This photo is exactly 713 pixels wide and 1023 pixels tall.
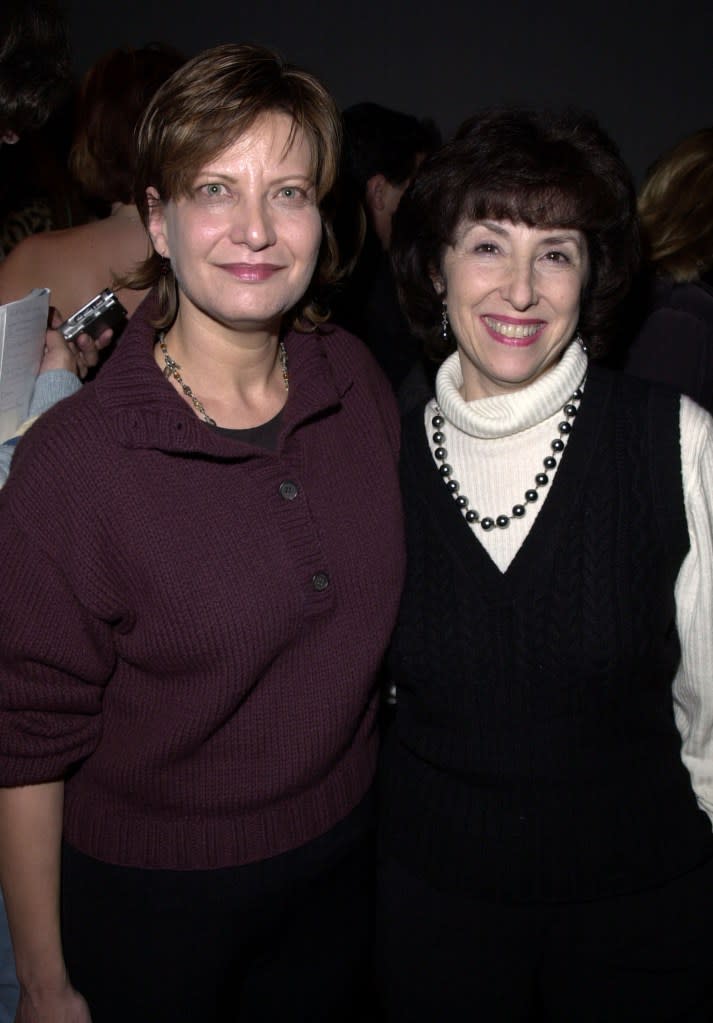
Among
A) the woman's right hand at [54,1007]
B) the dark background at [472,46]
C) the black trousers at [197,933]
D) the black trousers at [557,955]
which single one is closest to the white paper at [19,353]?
the black trousers at [197,933]

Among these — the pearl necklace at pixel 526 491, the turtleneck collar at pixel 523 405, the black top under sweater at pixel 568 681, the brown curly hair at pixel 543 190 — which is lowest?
the black top under sweater at pixel 568 681

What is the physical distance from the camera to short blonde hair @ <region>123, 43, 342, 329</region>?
4.06ft

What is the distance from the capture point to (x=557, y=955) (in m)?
1.40

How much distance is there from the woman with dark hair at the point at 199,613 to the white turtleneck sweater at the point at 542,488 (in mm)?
152

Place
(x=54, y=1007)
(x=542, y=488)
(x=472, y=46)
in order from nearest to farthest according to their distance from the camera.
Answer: (x=54, y=1007)
(x=542, y=488)
(x=472, y=46)

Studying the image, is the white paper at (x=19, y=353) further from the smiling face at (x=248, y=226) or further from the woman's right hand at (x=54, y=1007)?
the woman's right hand at (x=54, y=1007)

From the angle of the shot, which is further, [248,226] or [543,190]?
[543,190]

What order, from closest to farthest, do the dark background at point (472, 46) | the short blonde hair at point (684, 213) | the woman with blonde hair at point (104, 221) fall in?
the woman with blonde hair at point (104, 221) → the short blonde hair at point (684, 213) → the dark background at point (472, 46)

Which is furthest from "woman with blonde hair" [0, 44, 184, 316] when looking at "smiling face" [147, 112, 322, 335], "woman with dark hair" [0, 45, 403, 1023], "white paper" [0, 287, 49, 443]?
"smiling face" [147, 112, 322, 335]

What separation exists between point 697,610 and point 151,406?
2.72ft

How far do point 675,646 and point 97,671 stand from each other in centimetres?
85

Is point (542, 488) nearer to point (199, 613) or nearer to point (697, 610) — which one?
point (697, 610)

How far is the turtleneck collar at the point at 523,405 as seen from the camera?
4.72 ft

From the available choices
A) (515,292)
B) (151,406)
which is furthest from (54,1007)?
(515,292)
